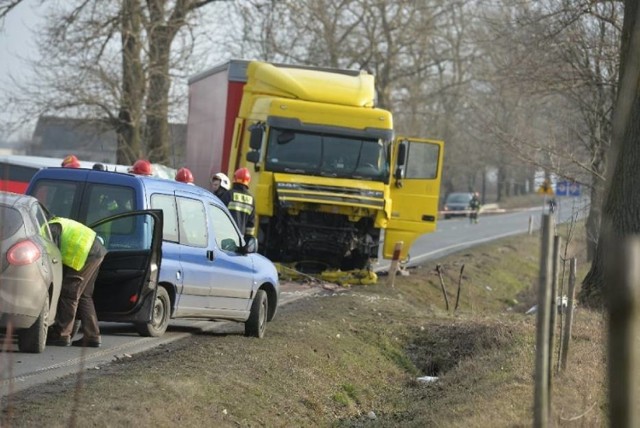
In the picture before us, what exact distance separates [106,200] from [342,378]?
306 cm

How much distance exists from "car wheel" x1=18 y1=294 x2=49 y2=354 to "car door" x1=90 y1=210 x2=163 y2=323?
3.61ft

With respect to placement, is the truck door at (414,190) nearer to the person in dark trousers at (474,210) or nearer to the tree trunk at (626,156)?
the tree trunk at (626,156)

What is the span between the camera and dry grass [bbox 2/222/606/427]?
8945 mm

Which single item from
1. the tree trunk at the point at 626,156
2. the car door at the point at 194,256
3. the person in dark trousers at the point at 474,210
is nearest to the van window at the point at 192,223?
the car door at the point at 194,256

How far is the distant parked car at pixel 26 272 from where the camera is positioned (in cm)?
1056

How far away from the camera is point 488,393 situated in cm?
1095

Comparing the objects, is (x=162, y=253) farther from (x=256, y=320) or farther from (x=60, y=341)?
(x=256, y=320)

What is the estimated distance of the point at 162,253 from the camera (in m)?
12.7

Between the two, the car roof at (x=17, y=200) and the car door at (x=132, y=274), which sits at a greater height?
the car roof at (x=17, y=200)

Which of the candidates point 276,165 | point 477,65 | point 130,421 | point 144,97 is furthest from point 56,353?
point 477,65

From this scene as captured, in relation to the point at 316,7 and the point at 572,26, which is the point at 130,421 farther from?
the point at 316,7

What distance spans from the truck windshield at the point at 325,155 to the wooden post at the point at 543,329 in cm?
1529

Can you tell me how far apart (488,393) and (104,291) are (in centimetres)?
387

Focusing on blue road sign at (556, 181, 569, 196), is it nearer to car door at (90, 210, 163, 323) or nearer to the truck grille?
the truck grille
